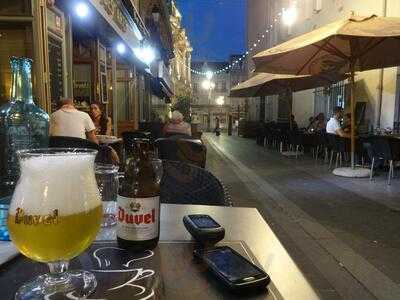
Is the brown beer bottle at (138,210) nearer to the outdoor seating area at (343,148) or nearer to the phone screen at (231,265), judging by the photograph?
the phone screen at (231,265)

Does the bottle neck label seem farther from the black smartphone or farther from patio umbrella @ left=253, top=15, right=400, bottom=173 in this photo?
patio umbrella @ left=253, top=15, right=400, bottom=173

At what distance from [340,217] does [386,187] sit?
8.07 ft

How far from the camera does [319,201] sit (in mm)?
6473

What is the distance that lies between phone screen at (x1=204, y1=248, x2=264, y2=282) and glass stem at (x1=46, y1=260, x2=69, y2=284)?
1.17ft

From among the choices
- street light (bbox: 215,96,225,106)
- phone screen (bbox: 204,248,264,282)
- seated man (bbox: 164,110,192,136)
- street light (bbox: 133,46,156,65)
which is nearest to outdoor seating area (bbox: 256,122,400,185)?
seated man (bbox: 164,110,192,136)

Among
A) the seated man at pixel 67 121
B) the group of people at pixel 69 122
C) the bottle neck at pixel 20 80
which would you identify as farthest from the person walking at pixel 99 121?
the bottle neck at pixel 20 80

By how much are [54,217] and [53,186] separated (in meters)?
0.07

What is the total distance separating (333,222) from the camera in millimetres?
5277

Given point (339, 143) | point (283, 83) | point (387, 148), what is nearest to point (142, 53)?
point (283, 83)

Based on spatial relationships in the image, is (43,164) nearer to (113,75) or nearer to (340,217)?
(340,217)

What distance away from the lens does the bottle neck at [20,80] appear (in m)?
1.47

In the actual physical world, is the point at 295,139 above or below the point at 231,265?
below

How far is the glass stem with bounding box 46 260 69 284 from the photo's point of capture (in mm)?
1010

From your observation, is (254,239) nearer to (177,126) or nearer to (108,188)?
(108,188)
